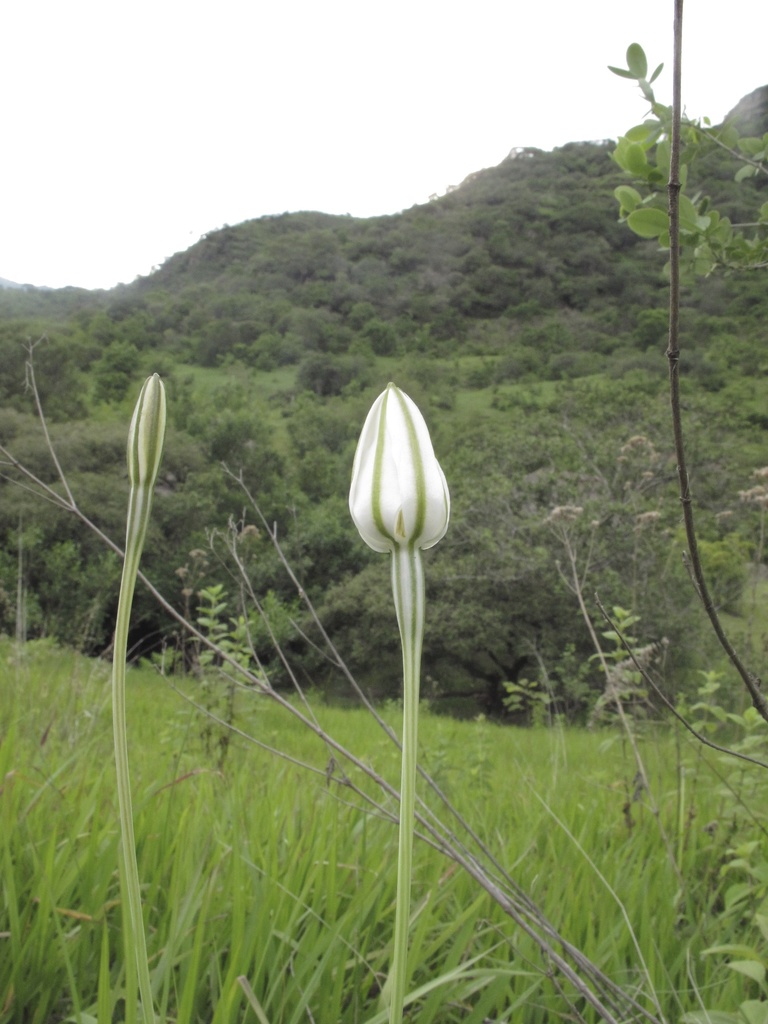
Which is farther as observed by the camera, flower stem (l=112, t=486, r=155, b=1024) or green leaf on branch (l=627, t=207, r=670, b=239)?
green leaf on branch (l=627, t=207, r=670, b=239)

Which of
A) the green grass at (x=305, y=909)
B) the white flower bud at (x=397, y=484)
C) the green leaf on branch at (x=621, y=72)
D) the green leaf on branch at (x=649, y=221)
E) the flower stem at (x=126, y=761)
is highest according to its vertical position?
the green leaf on branch at (x=621, y=72)

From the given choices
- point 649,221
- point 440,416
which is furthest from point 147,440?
point 440,416

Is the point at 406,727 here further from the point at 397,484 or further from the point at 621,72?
the point at 621,72

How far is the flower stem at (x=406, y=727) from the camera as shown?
289 millimetres

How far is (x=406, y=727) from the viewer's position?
0.29 m

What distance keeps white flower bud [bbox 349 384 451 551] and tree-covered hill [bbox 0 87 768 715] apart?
1077 mm

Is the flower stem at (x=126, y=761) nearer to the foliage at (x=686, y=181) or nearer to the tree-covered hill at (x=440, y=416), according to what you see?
the foliage at (x=686, y=181)

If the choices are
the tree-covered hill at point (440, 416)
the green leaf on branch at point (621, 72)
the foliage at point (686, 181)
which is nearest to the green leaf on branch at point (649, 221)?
the foliage at point (686, 181)

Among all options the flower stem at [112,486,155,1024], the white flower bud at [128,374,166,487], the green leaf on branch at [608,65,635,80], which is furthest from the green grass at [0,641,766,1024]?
the green leaf on branch at [608,65,635,80]

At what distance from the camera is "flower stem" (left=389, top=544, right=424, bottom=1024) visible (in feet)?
0.95

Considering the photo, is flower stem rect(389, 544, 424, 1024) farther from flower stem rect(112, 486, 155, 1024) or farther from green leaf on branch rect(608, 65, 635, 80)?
green leaf on branch rect(608, 65, 635, 80)

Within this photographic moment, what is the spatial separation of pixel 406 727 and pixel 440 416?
20.9 m

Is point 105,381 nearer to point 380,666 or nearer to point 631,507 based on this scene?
point 380,666

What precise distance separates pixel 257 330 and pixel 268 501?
18113 millimetres
